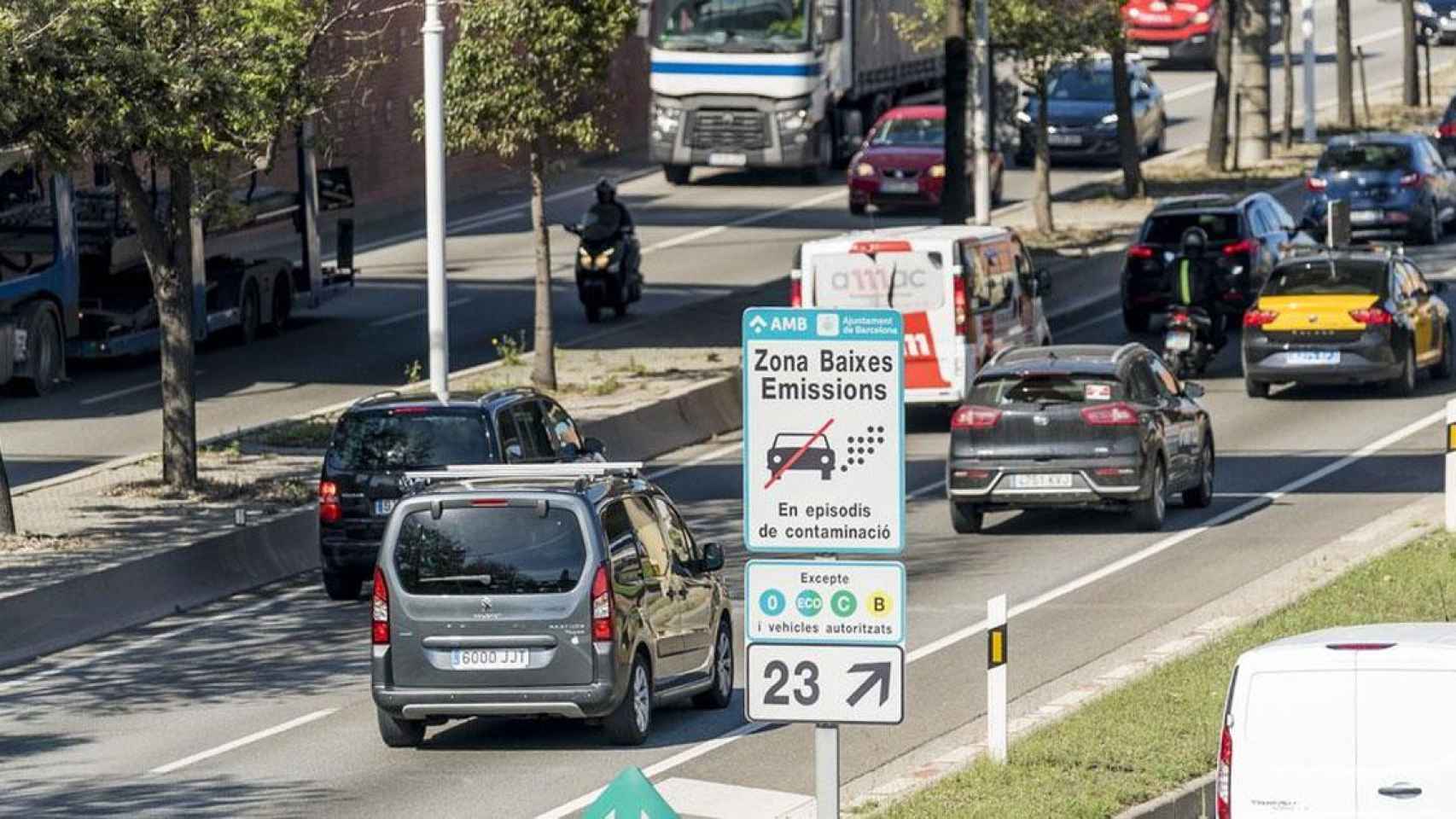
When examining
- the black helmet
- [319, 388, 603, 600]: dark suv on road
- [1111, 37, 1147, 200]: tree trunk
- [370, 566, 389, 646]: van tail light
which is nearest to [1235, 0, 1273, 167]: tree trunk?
[1111, 37, 1147, 200]: tree trunk

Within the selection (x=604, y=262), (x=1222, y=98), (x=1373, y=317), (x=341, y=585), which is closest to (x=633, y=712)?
(x=341, y=585)

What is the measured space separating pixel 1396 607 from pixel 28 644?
9.58 metres

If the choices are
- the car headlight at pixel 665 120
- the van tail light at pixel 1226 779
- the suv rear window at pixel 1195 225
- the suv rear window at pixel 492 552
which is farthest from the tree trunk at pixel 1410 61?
the van tail light at pixel 1226 779

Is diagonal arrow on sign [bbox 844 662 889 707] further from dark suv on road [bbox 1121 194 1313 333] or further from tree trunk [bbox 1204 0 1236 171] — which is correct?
tree trunk [bbox 1204 0 1236 171]

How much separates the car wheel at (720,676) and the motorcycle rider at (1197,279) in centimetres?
1826

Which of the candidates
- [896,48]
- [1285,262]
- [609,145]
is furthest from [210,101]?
[896,48]

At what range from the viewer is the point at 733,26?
49.5m

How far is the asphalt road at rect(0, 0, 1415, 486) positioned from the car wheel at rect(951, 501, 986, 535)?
8726 millimetres

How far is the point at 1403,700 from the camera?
1129 centimetres

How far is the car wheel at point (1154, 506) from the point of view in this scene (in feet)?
81.9

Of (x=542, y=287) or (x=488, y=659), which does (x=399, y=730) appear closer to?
(x=488, y=659)

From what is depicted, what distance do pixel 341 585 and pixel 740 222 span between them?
2575cm

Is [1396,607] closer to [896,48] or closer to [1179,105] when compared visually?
[896,48]

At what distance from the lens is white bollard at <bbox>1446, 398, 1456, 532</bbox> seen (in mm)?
22359
